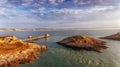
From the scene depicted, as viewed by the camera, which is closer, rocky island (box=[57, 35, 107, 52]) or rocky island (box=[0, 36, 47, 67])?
rocky island (box=[0, 36, 47, 67])

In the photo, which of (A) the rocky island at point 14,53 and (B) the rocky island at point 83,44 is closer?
(A) the rocky island at point 14,53

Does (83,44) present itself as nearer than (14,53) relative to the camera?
No

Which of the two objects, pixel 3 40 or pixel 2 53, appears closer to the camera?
pixel 2 53

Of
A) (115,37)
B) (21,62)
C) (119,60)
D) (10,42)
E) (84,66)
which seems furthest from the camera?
(115,37)

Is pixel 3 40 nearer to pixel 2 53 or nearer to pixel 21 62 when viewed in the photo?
pixel 2 53

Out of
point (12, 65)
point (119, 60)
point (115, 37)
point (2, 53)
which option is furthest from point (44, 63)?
point (115, 37)

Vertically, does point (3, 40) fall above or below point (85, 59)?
above

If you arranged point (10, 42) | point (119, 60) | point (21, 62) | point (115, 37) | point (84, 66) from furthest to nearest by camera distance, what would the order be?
1. point (115, 37)
2. point (10, 42)
3. point (119, 60)
4. point (21, 62)
5. point (84, 66)
